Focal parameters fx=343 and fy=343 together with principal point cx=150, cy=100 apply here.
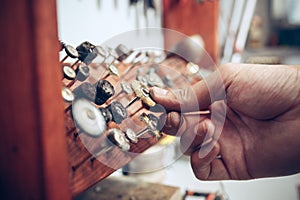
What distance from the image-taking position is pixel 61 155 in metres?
0.59

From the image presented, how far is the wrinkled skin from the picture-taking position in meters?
0.98

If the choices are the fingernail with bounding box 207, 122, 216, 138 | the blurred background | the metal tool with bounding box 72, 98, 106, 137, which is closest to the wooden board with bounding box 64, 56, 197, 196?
the metal tool with bounding box 72, 98, 106, 137

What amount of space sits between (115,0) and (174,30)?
2.07 ft

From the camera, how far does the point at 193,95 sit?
0.96 metres

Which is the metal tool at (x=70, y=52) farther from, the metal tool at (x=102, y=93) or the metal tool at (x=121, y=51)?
the metal tool at (x=121, y=51)

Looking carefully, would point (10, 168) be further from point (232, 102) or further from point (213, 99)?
point (232, 102)

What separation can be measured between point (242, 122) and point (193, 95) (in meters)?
0.28

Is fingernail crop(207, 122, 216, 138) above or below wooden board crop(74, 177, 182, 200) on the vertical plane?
above

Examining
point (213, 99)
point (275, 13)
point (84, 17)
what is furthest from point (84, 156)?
point (275, 13)

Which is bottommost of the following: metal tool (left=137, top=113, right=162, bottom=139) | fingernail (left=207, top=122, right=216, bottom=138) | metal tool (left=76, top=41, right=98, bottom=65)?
fingernail (left=207, top=122, right=216, bottom=138)

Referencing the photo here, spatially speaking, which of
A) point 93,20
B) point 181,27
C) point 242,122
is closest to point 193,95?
point 242,122

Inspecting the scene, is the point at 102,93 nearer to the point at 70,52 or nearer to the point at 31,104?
the point at 70,52

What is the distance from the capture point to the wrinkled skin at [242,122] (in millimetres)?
985

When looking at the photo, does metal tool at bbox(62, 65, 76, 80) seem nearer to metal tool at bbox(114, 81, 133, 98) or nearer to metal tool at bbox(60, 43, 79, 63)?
metal tool at bbox(60, 43, 79, 63)
